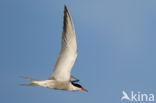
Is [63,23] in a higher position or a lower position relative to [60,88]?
higher

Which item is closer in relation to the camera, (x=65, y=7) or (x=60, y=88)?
(x=65, y=7)

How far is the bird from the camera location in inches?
417

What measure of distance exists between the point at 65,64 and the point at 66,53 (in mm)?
611

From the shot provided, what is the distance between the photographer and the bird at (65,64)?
10.6 metres

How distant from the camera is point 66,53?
11.3 meters

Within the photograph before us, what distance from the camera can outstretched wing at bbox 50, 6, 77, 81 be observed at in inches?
413

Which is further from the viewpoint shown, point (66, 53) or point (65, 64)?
point (65, 64)

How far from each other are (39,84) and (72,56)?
6.28 ft

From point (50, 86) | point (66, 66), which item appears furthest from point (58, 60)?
point (50, 86)

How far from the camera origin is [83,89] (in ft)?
41.1

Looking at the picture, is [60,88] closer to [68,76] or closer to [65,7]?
[68,76]

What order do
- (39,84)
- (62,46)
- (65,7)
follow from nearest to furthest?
(65,7)
(62,46)
(39,84)

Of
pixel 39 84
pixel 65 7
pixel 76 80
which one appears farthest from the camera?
pixel 76 80

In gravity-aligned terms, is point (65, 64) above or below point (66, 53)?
below
